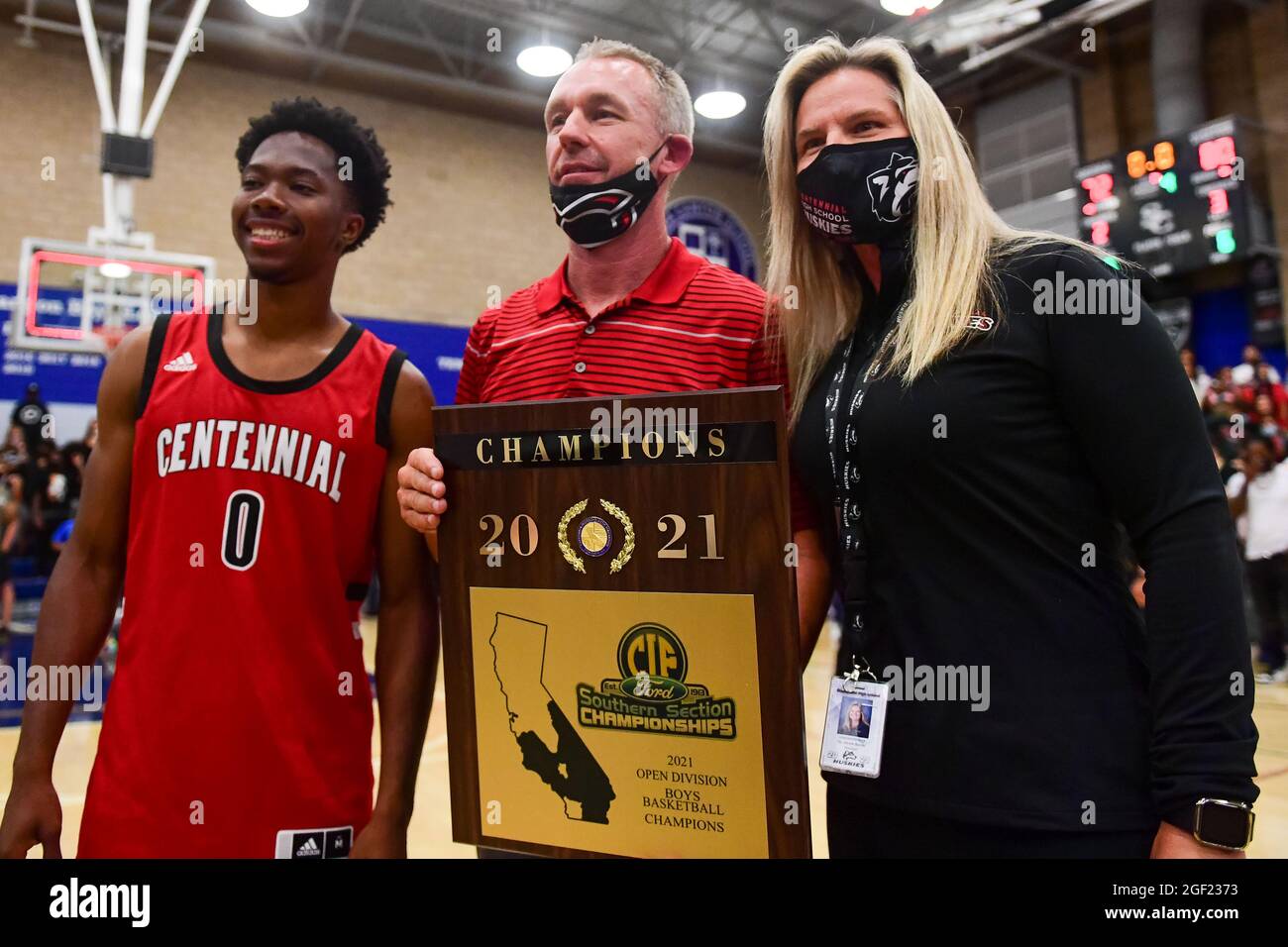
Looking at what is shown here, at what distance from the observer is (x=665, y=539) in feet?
3.98

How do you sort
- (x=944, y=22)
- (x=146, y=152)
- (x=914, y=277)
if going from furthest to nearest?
(x=944, y=22)
(x=146, y=152)
(x=914, y=277)

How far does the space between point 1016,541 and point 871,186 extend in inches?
23.6

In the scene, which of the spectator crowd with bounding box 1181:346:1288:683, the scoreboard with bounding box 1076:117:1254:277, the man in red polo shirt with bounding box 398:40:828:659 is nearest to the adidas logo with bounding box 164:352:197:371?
the man in red polo shirt with bounding box 398:40:828:659

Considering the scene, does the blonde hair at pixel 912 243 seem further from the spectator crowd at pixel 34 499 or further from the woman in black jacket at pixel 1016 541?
the spectator crowd at pixel 34 499

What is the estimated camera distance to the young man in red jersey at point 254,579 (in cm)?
145

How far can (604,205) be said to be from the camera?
1570mm

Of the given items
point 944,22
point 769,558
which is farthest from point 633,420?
point 944,22

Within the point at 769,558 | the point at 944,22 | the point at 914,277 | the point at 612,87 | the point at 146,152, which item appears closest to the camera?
the point at 769,558

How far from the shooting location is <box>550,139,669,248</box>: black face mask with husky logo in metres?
1.57

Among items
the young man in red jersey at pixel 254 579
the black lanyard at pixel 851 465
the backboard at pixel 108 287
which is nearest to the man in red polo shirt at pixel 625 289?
the black lanyard at pixel 851 465

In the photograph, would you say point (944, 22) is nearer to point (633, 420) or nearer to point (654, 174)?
point (654, 174)

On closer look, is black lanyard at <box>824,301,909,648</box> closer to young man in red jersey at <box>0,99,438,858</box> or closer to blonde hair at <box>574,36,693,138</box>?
blonde hair at <box>574,36,693,138</box>

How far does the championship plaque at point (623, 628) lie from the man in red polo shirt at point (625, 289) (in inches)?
11.0
